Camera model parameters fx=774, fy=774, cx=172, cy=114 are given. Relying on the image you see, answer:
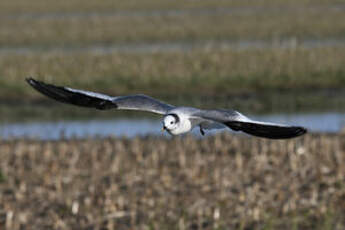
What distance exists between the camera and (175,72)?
82.9ft

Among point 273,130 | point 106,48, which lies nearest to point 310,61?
point 106,48

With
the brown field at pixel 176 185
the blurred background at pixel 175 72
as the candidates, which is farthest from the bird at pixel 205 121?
the blurred background at pixel 175 72

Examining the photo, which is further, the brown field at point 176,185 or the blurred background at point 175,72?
the blurred background at point 175,72

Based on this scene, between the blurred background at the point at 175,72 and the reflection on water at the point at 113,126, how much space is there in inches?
1.0

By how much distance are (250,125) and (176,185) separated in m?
8.61

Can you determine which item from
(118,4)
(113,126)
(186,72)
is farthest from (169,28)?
(113,126)

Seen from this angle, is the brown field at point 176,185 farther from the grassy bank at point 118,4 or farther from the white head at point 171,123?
the grassy bank at point 118,4

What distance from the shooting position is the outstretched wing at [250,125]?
2516 millimetres

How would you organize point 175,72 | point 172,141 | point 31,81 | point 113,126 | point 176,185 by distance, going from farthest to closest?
point 175,72 → point 113,126 → point 172,141 → point 176,185 → point 31,81

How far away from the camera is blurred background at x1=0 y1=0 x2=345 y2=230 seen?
10.1 meters

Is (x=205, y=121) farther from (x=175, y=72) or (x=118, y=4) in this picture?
(x=118, y=4)

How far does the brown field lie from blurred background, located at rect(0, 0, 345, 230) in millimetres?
25

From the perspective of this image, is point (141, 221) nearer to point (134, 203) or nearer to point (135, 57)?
point (134, 203)

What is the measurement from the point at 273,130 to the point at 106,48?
117 feet
